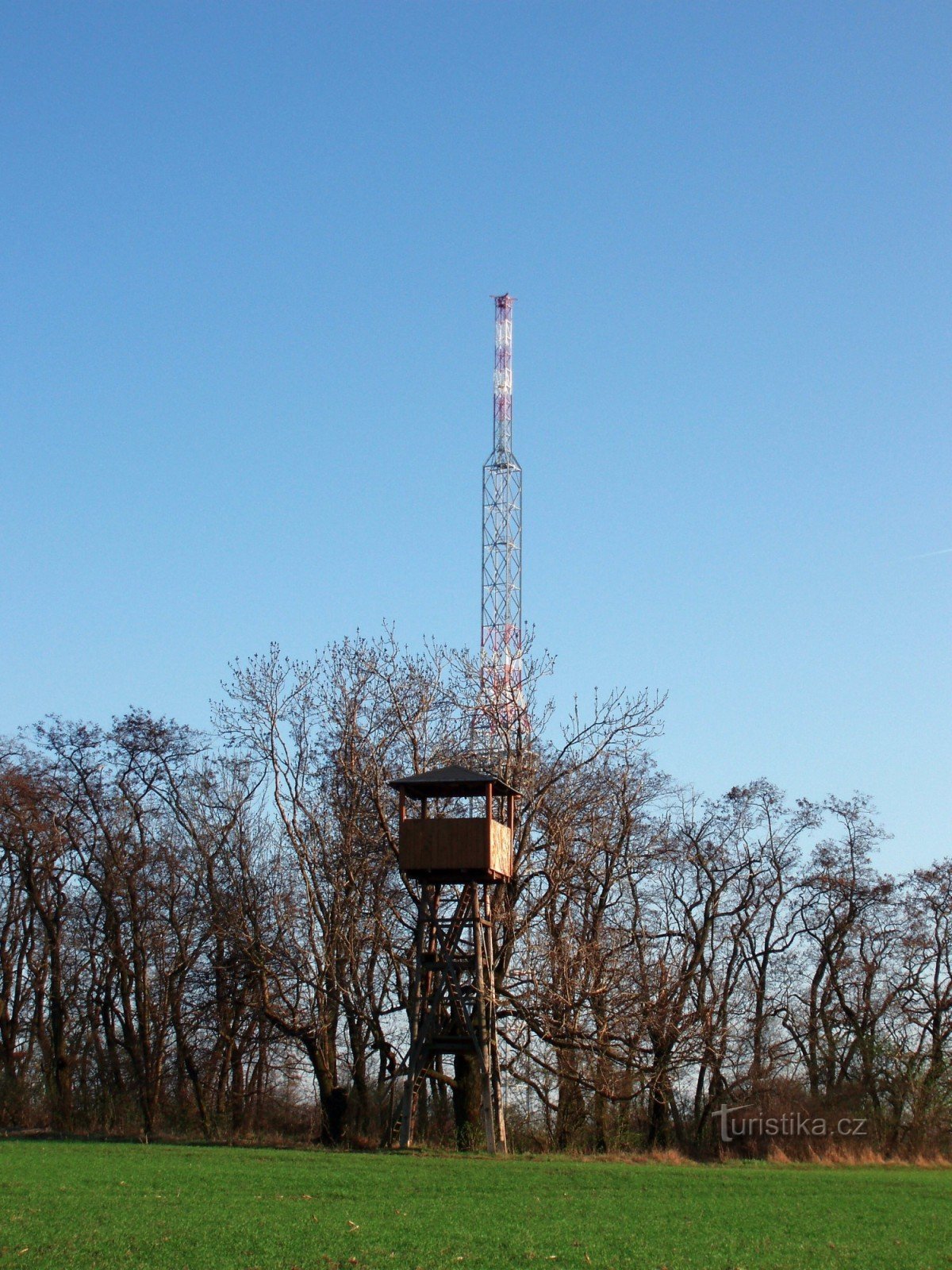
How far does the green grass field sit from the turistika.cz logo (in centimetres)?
1175

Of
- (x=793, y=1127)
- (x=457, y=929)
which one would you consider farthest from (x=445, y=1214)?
(x=793, y=1127)

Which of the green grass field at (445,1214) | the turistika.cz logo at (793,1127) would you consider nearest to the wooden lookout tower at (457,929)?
the green grass field at (445,1214)

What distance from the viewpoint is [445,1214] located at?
55.4ft

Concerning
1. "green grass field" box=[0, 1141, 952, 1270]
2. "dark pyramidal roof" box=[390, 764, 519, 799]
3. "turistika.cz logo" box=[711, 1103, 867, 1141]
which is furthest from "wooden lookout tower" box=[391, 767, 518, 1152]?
"turistika.cz logo" box=[711, 1103, 867, 1141]

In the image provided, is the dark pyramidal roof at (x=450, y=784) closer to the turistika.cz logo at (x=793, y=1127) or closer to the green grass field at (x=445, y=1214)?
the green grass field at (x=445, y=1214)

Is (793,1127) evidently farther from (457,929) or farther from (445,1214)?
(445,1214)

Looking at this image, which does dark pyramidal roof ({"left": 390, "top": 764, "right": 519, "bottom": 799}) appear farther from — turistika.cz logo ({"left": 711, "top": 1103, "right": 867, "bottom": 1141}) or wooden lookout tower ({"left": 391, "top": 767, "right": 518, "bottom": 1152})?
turistika.cz logo ({"left": 711, "top": 1103, "right": 867, "bottom": 1141})

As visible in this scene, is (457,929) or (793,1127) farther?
(793,1127)

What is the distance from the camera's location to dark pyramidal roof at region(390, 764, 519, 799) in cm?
2872

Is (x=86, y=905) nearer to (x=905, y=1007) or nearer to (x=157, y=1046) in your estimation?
(x=157, y=1046)

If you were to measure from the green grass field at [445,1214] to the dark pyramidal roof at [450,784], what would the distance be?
7751 mm

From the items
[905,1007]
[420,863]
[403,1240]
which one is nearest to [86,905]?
[420,863]

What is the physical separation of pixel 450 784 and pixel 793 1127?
16.2 metres

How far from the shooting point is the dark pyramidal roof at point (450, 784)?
28.7 m
